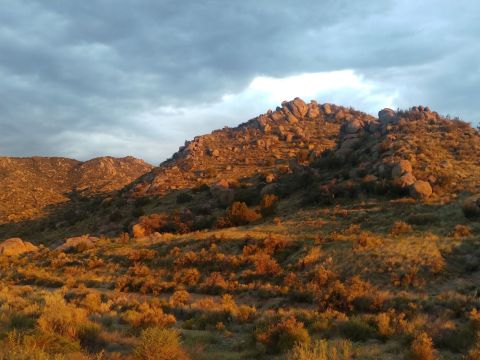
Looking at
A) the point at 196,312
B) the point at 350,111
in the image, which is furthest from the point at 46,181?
the point at 196,312

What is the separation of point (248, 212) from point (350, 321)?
22209 millimetres

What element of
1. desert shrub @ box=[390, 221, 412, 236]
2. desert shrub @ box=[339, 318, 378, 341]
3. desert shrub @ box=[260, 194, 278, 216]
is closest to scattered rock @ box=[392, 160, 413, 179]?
desert shrub @ box=[260, 194, 278, 216]

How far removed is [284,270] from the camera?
2134cm

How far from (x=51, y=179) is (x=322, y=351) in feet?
338

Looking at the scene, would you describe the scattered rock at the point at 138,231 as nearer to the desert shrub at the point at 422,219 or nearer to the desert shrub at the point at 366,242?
the desert shrub at the point at 366,242

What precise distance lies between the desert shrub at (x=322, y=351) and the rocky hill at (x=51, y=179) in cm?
6273

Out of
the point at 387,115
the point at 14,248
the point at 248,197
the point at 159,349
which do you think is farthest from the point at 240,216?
the point at 387,115

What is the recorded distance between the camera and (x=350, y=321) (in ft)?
39.9

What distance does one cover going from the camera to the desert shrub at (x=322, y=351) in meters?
8.71

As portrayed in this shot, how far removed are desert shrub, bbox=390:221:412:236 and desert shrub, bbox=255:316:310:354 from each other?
14.6 meters

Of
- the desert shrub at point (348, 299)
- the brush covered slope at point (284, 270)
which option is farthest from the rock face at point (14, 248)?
the desert shrub at point (348, 299)

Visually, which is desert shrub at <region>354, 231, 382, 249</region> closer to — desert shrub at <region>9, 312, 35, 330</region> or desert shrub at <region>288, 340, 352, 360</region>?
desert shrub at <region>288, 340, 352, 360</region>

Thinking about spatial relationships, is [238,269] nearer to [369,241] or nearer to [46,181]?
[369,241]

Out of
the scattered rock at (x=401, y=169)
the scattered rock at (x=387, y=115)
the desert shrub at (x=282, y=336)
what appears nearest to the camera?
the desert shrub at (x=282, y=336)
